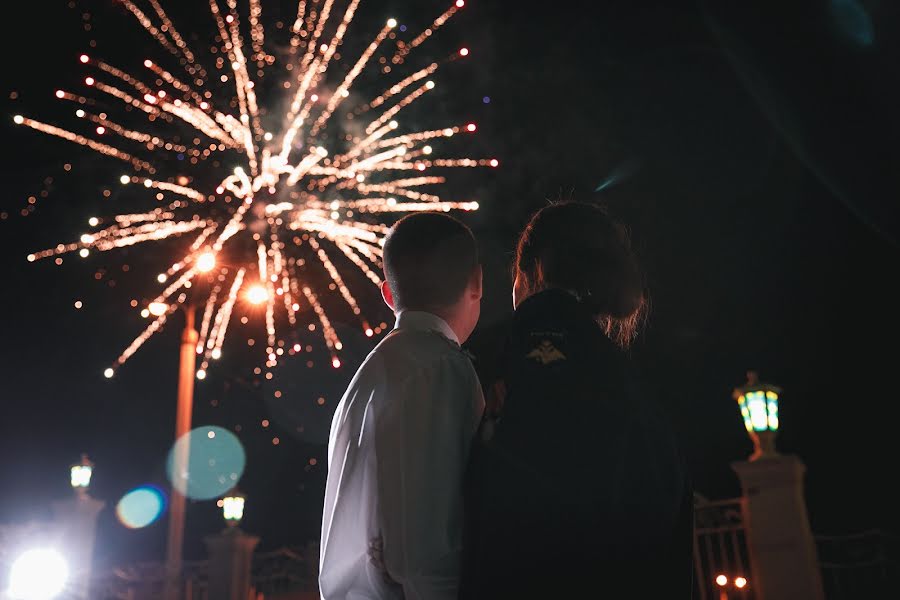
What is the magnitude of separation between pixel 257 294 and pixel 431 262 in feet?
28.9

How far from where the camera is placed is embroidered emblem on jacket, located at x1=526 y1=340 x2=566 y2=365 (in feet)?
6.59

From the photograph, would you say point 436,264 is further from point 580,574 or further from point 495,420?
point 580,574

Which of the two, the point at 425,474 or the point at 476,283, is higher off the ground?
the point at 476,283

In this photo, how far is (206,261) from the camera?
35.4ft

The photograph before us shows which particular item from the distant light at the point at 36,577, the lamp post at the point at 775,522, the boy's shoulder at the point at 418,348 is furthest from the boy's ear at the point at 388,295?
the distant light at the point at 36,577

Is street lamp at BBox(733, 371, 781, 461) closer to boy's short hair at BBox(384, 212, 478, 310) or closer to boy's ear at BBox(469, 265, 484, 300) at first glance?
boy's ear at BBox(469, 265, 484, 300)

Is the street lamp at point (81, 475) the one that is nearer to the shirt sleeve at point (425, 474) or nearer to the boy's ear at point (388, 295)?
Answer: the boy's ear at point (388, 295)

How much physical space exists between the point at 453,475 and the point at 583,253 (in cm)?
78

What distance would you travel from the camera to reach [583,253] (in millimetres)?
2361

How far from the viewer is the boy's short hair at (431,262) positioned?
8.25ft

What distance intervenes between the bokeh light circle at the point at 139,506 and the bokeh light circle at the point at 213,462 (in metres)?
2.54

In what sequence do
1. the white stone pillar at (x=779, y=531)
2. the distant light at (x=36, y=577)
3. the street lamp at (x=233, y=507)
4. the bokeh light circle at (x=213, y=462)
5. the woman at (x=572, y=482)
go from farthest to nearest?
the bokeh light circle at (x=213, y=462) → the street lamp at (x=233, y=507) → the distant light at (x=36, y=577) → the white stone pillar at (x=779, y=531) → the woman at (x=572, y=482)

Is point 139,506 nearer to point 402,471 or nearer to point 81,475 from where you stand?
point 81,475

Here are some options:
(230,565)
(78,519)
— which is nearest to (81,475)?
(78,519)
